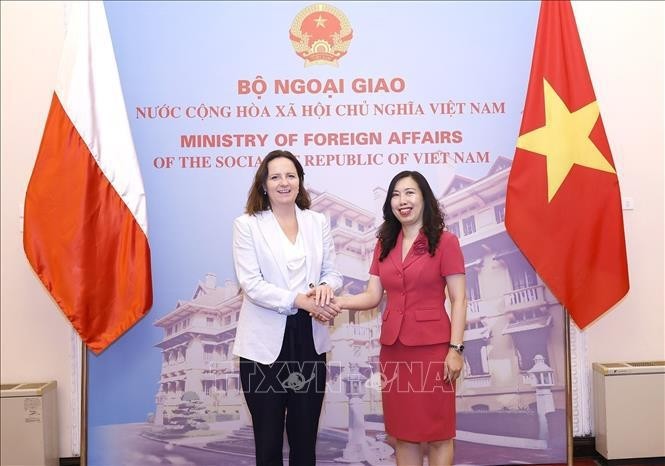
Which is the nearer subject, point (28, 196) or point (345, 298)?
point (345, 298)

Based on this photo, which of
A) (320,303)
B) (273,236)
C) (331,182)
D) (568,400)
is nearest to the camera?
(320,303)

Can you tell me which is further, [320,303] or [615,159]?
[615,159]

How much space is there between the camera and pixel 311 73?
3146 mm

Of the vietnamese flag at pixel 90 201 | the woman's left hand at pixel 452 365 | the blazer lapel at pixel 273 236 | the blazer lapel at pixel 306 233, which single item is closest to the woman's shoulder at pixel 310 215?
the blazer lapel at pixel 306 233

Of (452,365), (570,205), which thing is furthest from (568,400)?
(452,365)

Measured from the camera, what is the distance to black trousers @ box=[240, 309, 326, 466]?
2129 millimetres

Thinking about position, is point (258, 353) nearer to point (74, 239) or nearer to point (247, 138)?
point (74, 239)

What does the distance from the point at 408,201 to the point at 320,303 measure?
54cm

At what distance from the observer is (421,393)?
7.39ft

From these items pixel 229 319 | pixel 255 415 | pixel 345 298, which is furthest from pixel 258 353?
pixel 229 319

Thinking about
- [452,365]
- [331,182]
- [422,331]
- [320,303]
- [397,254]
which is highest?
[331,182]

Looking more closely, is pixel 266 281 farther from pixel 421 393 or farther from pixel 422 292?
pixel 421 393

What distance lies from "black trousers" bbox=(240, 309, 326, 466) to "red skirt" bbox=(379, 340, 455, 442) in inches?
12.0

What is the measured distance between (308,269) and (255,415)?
559 mm
